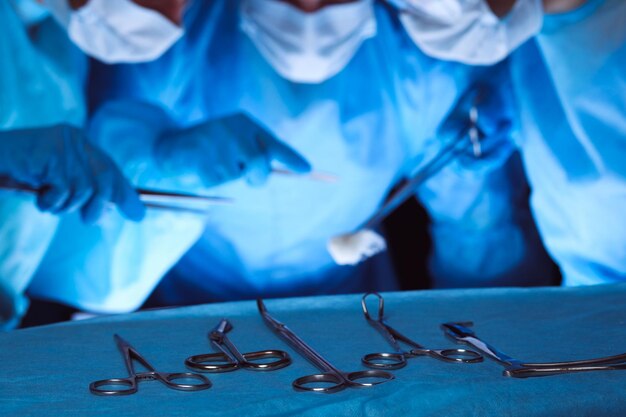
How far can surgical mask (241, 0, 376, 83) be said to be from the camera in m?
2.10

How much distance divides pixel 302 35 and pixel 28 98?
74 centimetres

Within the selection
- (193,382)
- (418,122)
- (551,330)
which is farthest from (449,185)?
(193,382)

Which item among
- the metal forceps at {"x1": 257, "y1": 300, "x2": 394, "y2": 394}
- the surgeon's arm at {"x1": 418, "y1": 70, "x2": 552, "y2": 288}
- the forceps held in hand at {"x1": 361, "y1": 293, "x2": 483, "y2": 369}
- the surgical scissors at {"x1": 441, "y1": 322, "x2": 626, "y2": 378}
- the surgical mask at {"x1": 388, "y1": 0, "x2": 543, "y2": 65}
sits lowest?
the surgeon's arm at {"x1": 418, "y1": 70, "x2": 552, "y2": 288}

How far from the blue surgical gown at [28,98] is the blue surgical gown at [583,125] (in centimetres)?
125

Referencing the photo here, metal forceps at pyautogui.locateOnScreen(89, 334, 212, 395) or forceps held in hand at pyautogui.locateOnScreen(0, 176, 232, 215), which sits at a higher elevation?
metal forceps at pyautogui.locateOnScreen(89, 334, 212, 395)

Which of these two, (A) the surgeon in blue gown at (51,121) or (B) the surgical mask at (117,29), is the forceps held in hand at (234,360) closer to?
(A) the surgeon in blue gown at (51,121)

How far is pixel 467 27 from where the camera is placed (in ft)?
7.17

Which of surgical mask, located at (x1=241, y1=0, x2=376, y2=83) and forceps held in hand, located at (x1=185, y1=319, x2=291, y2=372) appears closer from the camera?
forceps held in hand, located at (x1=185, y1=319, x2=291, y2=372)

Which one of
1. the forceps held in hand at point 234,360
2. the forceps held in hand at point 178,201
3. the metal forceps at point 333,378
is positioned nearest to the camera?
the metal forceps at point 333,378

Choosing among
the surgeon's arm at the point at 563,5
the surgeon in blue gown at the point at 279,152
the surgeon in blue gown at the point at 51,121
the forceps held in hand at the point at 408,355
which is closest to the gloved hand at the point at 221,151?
the surgeon in blue gown at the point at 279,152

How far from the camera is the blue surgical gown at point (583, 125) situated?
2148 mm

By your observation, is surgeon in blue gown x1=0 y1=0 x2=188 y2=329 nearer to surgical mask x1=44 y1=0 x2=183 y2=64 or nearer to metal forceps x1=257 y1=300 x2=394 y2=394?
surgical mask x1=44 y1=0 x2=183 y2=64

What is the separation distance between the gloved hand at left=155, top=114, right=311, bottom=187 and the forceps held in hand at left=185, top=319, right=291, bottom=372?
966mm

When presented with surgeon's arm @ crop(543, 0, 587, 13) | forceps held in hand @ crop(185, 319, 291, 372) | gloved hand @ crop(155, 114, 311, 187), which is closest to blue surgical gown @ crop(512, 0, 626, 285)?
surgeon's arm @ crop(543, 0, 587, 13)
